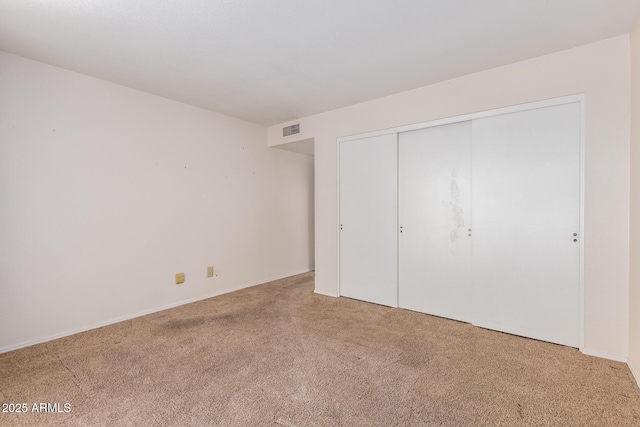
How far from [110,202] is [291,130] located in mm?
2351

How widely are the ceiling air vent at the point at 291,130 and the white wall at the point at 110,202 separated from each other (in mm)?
411

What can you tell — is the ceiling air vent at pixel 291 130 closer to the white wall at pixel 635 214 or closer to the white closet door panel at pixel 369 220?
the white closet door panel at pixel 369 220

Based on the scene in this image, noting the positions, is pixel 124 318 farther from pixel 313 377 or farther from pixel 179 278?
pixel 313 377

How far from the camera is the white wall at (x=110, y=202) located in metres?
2.45

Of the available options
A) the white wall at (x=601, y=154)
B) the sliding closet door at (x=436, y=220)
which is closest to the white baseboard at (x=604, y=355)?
the white wall at (x=601, y=154)

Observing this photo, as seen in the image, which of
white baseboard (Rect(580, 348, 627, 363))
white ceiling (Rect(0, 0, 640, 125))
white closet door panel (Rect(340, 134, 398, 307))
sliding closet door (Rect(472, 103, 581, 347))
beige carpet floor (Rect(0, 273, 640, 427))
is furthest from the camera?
white closet door panel (Rect(340, 134, 398, 307))

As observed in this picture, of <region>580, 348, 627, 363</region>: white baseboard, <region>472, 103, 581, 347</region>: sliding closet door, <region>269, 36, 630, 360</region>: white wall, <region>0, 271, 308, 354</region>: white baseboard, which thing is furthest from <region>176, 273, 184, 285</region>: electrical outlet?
<region>580, 348, 627, 363</region>: white baseboard

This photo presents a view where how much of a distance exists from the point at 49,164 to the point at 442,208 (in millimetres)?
3646

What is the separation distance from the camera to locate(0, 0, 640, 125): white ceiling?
1.87 metres

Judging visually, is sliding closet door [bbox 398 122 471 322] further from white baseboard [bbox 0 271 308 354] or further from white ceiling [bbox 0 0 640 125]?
white baseboard [bbox 0 271 308 354]

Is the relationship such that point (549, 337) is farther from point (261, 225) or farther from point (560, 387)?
point (261, 225)

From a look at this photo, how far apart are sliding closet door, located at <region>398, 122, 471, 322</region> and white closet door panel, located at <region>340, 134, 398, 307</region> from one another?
4.3 inches

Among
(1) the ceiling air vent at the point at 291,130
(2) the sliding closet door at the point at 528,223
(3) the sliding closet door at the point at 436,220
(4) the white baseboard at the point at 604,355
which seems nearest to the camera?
(4) the white baseboard at the point at 604,355

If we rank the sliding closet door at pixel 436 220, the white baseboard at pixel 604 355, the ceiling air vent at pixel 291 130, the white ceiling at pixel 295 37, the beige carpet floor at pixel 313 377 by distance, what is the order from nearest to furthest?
the beige carpet floor at pixel 313 377
the white ceiling at pixel 295 37
the white baseboard at pixel 604 355
the sliding closet door at pixel 436 220
the ceiling air vent at pixel 291 130
